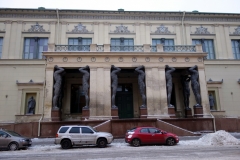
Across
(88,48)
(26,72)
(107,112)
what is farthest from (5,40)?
(107,112)

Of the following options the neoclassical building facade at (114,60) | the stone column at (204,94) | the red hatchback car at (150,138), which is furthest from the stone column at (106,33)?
the red hatchback car at (150,138)

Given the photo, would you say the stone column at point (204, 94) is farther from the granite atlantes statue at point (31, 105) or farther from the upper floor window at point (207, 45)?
the granite atlantes statue at point (31, 105)

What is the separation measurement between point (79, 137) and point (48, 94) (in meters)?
7.91

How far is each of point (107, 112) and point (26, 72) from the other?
1184 centimetres

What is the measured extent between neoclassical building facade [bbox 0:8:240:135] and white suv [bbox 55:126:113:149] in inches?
226

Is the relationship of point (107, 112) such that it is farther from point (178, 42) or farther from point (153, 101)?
point (178, 42)

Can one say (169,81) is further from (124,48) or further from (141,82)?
(124,48)

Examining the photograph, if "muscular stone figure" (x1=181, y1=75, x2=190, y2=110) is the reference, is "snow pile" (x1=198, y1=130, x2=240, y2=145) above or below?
below

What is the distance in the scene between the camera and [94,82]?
69.0 feet

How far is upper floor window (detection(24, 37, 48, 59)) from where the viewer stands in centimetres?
2628

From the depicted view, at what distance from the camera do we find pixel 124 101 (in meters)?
25.5

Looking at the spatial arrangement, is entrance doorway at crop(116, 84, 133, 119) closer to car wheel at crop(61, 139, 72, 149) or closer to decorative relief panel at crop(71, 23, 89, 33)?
decorative relief panel at crop(71, 23, 89, 33)

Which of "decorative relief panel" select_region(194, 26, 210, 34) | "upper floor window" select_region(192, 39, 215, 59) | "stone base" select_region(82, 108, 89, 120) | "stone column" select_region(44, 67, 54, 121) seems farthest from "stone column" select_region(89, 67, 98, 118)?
"decorative relief panel" select_region(194, 26, 210, 34)

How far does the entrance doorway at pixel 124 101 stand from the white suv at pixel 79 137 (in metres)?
10.9
